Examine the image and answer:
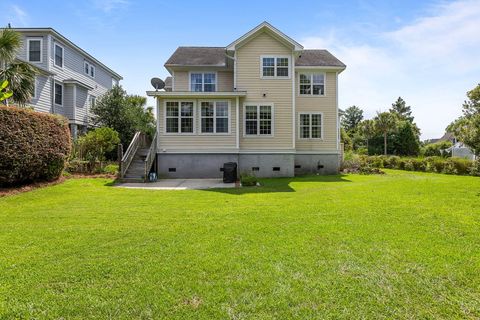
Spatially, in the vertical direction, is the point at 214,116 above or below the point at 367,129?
below

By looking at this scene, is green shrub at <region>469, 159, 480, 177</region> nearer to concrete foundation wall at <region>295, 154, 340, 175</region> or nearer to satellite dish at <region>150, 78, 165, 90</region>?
concrete foundation wall at <region>295, 154, 340, 175</region>

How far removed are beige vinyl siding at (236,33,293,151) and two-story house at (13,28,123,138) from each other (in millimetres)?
13911

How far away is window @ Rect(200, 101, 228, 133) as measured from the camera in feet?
57.8

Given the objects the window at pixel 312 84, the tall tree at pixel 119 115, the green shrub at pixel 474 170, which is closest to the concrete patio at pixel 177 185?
the window at pixel 312 84

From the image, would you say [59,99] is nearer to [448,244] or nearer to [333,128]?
[333,128]

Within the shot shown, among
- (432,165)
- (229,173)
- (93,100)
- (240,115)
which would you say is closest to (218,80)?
(240,115)

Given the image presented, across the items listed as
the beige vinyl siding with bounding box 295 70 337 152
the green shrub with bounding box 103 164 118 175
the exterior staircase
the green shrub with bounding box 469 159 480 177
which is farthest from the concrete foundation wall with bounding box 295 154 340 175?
the green shrub with bounding box 103 164 118 175

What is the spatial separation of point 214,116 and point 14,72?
1026 cm

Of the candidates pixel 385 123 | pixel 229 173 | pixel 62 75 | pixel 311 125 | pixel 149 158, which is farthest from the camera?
pixel 385 123

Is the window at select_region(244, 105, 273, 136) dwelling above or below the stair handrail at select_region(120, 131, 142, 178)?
above

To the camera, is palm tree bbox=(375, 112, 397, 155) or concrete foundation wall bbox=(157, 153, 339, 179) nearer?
concrete foundation wall bbox=(157, 153, 339, 179)

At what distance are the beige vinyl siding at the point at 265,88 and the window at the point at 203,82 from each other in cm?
254

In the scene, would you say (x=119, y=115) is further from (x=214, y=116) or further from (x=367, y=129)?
(x=367, y=129)

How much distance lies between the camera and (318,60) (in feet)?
67.8
